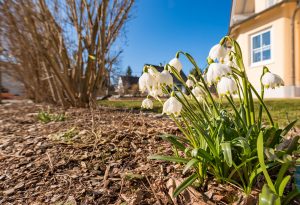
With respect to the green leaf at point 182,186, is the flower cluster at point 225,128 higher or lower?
higher

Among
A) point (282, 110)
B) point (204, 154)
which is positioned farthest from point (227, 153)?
point (282, 110)

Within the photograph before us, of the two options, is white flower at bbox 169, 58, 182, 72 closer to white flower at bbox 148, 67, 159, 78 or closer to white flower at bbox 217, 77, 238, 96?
white flower at bbox 148, 67, 159, 78

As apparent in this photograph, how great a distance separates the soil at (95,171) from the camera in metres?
1.38

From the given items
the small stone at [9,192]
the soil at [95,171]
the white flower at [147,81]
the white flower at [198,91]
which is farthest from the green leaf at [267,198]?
the small stone at [9,192]

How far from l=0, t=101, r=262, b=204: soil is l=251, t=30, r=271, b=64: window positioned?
357 inches

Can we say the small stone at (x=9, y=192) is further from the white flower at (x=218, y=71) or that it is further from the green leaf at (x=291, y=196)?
the green leaf at (x=291, y=196)

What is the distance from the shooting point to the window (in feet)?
33.0

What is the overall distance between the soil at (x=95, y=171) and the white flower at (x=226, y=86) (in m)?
0.50

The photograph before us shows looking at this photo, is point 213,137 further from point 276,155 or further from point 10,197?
point 10,197

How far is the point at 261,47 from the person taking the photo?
33.9 feet

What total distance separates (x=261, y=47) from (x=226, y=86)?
33.5ft

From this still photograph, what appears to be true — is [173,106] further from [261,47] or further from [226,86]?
[261,47]

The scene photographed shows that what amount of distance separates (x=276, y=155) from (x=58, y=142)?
1.70 meters

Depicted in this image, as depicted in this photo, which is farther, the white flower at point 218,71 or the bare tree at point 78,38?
the bare tree at point 78,38
